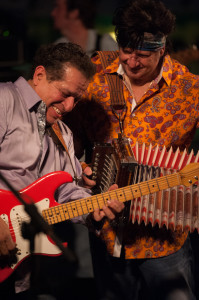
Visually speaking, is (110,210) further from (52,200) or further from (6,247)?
(6,247)

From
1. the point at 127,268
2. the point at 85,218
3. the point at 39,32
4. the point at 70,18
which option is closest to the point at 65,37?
the point at 70,18

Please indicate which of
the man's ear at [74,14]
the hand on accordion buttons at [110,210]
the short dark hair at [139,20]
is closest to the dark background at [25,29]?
the man's ear at [74,14]

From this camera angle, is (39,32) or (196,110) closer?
(196,110)

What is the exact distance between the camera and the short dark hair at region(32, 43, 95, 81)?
2453 millimetres

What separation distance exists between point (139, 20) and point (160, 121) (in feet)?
2.20

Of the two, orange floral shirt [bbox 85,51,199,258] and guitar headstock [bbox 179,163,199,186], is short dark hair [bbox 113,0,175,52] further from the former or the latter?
guitar headstock [bbox 179,163,199,186]

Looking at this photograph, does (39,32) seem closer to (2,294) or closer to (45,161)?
(45,161)

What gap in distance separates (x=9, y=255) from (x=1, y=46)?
2.54m

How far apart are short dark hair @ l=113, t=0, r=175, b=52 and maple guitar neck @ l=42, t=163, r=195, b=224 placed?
0.89m

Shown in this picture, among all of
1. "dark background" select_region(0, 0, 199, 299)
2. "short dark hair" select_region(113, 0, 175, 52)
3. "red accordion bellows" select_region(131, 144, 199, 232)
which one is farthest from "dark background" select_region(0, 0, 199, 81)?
"red accordion bellows" select_region(131, 144, 199, 232)

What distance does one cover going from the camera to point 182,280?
8.68 ft

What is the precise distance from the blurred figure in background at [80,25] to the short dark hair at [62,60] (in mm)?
1364

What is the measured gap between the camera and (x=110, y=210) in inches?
92.3

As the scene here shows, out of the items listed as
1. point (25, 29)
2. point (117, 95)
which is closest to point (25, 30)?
point (25, 29)
